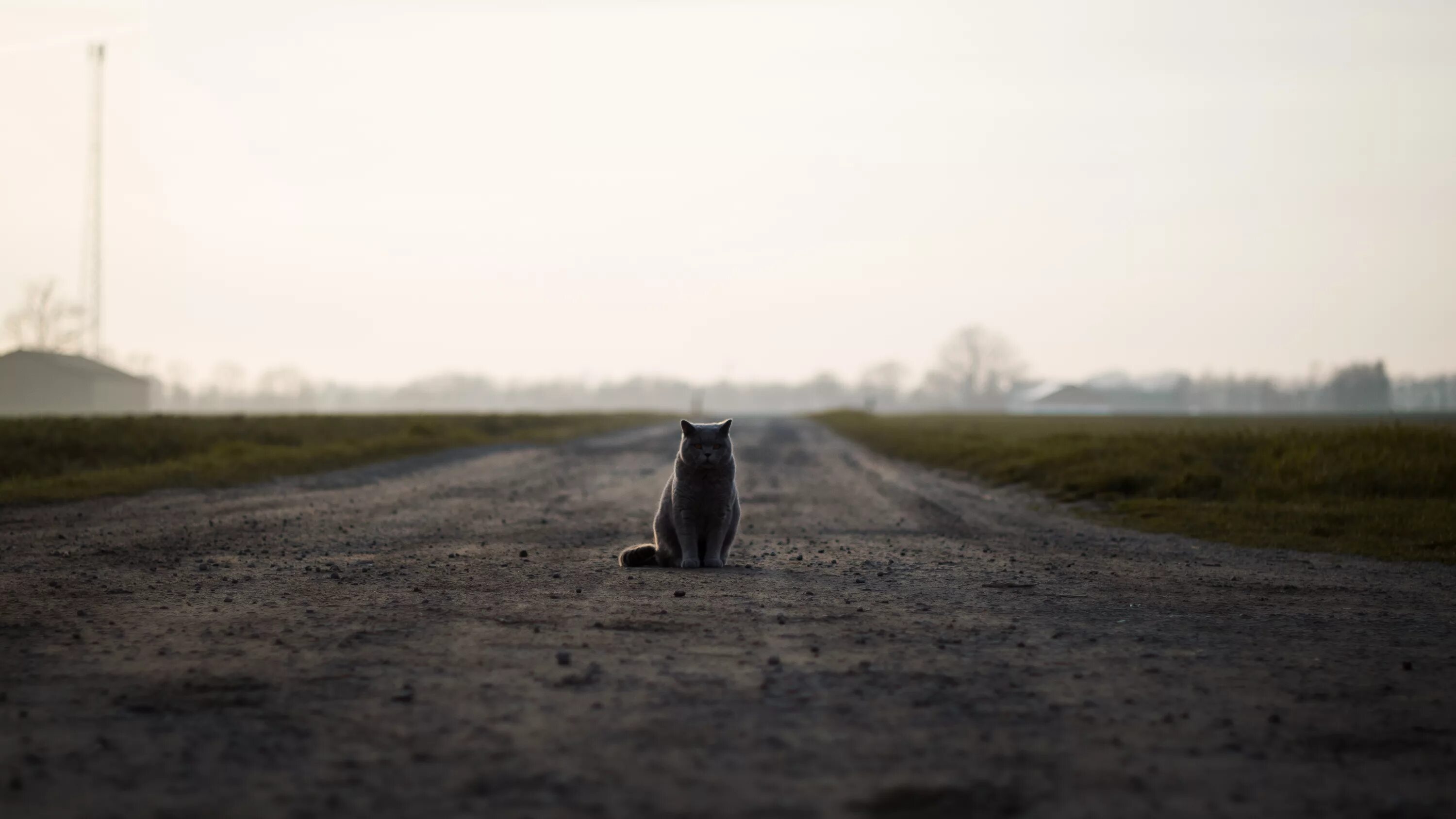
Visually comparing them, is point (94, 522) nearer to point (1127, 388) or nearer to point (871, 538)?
point (871, 538)

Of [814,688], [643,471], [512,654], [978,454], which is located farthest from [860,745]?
[978,454]

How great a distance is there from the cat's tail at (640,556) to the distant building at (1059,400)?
168m

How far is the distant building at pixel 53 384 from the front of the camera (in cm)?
6656

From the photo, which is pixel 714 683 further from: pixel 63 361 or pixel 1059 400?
pixel 1059 400

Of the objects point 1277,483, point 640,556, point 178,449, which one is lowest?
point 640,556

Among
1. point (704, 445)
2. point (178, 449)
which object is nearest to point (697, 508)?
point (704, 445)

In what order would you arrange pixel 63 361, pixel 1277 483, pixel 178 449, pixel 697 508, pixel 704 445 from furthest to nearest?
pixel 63 361
pixel 178 449
pixel 1277 483
pixel 697 508
pixel 704 445

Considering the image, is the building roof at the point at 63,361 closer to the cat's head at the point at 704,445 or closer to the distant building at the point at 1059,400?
the cat's head at the point at 704,445

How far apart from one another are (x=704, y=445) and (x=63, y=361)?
77.3 m

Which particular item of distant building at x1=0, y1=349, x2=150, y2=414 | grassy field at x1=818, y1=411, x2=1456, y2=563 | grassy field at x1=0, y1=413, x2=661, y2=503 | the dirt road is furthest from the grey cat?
distant building at x1=0, y1=349, x2=150, y2=414

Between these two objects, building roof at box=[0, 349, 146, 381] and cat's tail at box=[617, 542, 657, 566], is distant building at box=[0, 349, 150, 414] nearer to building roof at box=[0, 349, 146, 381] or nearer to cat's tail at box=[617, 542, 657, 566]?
building roof at box=[0, 349, 146, 381]

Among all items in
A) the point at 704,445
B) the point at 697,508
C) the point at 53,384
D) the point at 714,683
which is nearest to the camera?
the point at 714,683

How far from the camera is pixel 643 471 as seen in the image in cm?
2398

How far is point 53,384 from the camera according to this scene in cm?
6856
